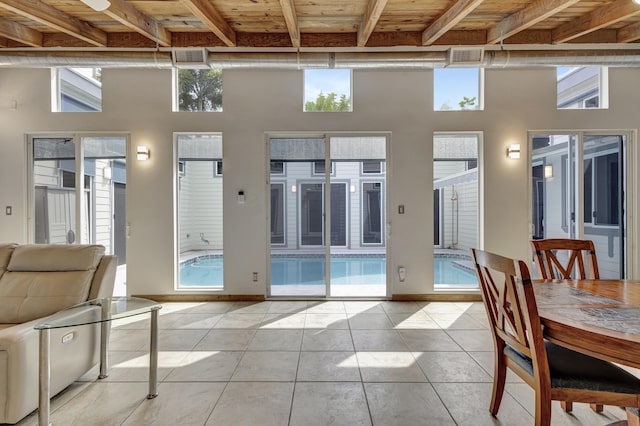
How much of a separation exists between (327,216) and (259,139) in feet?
4.86

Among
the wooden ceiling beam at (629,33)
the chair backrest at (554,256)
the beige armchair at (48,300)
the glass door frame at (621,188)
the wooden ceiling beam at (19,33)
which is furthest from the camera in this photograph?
the glass door frame at (621,188)

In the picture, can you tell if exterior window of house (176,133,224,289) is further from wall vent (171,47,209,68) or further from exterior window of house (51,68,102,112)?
exterior window of house (51,68,102,112)

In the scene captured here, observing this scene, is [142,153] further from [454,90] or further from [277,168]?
[454,90]

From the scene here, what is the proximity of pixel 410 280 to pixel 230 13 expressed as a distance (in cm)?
396

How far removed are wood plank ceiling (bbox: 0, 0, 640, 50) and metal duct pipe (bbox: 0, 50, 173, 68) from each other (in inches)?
4.9

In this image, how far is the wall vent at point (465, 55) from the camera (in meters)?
3.52

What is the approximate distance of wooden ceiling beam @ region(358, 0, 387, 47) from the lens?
9.03 ft

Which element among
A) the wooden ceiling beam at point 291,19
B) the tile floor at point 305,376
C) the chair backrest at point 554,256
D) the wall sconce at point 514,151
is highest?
the wooden ceiling beam at point 291,19

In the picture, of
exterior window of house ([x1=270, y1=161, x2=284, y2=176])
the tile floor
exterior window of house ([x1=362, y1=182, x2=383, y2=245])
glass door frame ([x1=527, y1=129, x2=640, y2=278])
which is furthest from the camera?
exterior window of house ([x1=362, y1=182, x2=383, y2=245])

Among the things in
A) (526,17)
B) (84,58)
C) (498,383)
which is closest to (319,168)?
(526,17)

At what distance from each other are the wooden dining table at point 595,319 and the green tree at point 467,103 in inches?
124

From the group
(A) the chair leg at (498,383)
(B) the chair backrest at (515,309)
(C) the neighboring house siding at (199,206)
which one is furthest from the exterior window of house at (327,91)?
(A) the chair leg at (498,383)

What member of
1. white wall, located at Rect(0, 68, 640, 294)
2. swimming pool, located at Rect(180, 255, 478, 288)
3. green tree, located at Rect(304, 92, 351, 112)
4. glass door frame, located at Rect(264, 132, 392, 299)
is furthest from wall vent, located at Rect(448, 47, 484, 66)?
swimming pool, located at Rect(180, 255, 478, 288)

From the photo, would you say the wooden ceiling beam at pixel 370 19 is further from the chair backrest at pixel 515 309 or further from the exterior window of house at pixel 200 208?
the exterior window of house at pixel 200 208
